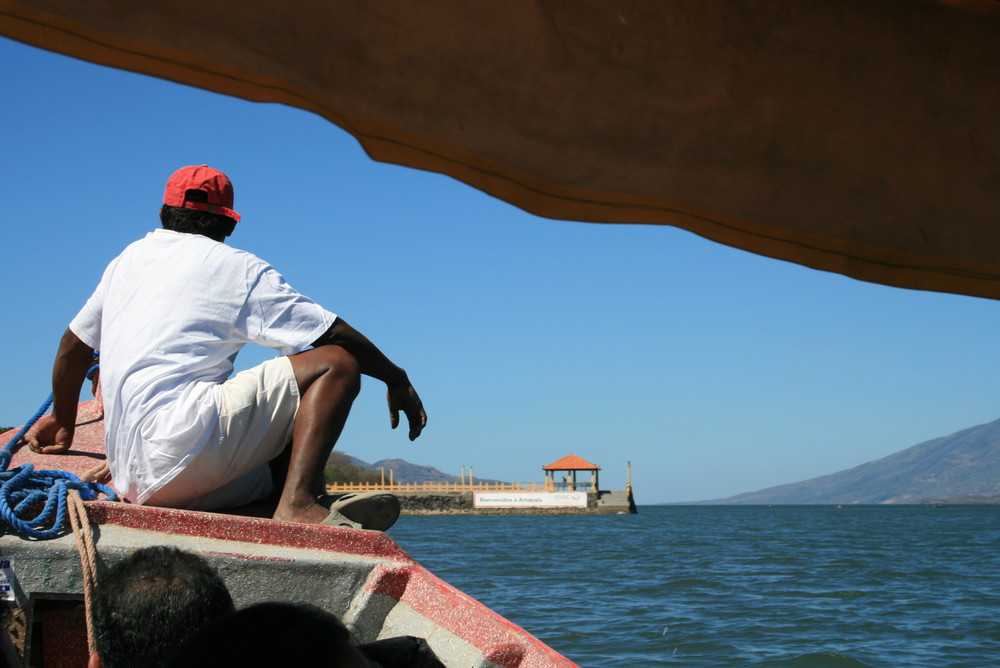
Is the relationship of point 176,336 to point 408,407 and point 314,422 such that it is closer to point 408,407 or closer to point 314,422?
point 314,422

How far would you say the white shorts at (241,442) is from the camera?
1.95 meters

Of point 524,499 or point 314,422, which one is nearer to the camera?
point 314,422

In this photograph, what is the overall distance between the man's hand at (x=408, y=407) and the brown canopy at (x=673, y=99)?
89cm

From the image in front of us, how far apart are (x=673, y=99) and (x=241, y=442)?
117 cm

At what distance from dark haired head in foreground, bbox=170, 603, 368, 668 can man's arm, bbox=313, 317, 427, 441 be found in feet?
4.21

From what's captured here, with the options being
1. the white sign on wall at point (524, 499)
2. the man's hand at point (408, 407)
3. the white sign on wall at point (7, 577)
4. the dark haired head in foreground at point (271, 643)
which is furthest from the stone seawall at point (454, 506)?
the dark haired head in foreground at point (271, 643)

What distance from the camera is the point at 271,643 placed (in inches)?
31.4

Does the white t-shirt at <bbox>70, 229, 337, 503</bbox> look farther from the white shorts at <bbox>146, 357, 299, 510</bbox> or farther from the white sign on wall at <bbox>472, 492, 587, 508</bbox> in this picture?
the white sign on wall at <bbox>472, 492, 587, 508</bbox>

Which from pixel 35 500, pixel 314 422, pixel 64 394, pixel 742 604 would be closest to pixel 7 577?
pixel 35 500

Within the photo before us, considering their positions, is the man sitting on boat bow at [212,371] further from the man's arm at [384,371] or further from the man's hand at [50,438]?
the man's hand at [50,438]

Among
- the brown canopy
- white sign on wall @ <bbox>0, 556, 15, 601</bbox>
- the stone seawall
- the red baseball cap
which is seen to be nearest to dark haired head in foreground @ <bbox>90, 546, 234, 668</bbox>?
white sign on wall @ <bbox>0, 556, 15, 601</bbox>

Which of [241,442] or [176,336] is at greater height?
[176,336]

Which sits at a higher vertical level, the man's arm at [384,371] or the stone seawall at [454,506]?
the man's arm at [384,371]

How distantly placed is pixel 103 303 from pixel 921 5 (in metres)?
1.82
